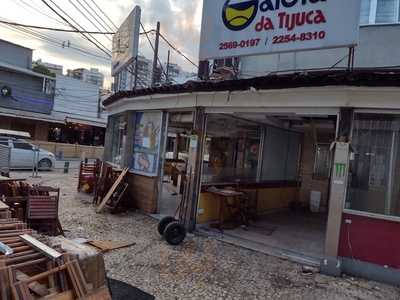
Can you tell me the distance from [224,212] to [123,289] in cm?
437

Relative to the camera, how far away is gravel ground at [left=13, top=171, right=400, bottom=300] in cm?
482

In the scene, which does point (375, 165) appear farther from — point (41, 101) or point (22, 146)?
point (41, 101)

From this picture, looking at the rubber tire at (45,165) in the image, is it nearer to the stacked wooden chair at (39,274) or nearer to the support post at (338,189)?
the stacked wooden chair at (39,274)

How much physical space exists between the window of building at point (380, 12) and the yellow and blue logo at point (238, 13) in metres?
3.26

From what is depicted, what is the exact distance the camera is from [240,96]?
22.7 feet

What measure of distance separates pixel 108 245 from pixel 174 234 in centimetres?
123

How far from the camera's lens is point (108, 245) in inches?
244

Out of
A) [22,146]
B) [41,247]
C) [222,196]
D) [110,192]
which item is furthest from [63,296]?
[22,146]

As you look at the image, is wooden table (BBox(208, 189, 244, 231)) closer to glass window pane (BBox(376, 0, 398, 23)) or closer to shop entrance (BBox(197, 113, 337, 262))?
shop entrance (BBox(197, 113, 337, 262))

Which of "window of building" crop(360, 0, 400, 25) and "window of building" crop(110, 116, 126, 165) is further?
"window of building" crop(110, 116, 126, 165)

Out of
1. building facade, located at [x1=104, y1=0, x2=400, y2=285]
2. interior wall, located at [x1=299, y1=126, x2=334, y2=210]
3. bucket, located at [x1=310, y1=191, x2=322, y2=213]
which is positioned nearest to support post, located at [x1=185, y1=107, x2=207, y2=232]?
building facade, located at [x1=104, y1=0, x2=400, y2=285]

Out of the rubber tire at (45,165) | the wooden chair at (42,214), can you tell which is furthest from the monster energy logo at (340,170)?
the rubber tire at (45,165)

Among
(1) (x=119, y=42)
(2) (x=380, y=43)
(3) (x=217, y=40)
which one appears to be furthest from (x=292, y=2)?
(1) (x=119, y=42)

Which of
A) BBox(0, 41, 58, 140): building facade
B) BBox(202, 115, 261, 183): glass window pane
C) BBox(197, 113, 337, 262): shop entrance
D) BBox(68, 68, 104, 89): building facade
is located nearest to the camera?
BBox(197, 113, 337, 262): shop entrance
